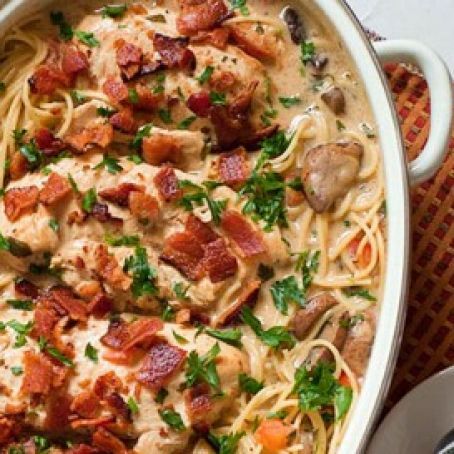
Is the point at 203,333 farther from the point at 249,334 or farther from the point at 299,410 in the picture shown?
the point at 299,410

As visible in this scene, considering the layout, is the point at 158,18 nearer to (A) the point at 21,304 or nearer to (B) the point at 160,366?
(A) the point at 21,304

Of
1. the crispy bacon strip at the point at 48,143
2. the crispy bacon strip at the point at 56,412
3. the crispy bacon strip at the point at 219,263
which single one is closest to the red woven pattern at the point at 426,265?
the crispy bacon strip at the point at 219,263

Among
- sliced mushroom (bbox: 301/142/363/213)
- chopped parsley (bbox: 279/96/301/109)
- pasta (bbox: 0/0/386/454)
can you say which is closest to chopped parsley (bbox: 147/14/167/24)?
pasta (bbox: 0/0/386/454)

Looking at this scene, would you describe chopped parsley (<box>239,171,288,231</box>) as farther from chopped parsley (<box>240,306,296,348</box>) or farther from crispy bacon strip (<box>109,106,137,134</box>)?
crispy bacon strip (<box>109,106,137,134</box>)

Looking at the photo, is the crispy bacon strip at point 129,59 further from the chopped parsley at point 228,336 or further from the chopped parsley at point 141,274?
the chopped parsley at point 228,336

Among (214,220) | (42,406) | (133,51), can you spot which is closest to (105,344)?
(42,406)

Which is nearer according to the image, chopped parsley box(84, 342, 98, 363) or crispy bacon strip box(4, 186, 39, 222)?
chopped parsley box(84, 342, 98, 363)

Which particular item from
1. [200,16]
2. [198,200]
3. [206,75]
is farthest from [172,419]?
[200,16]
